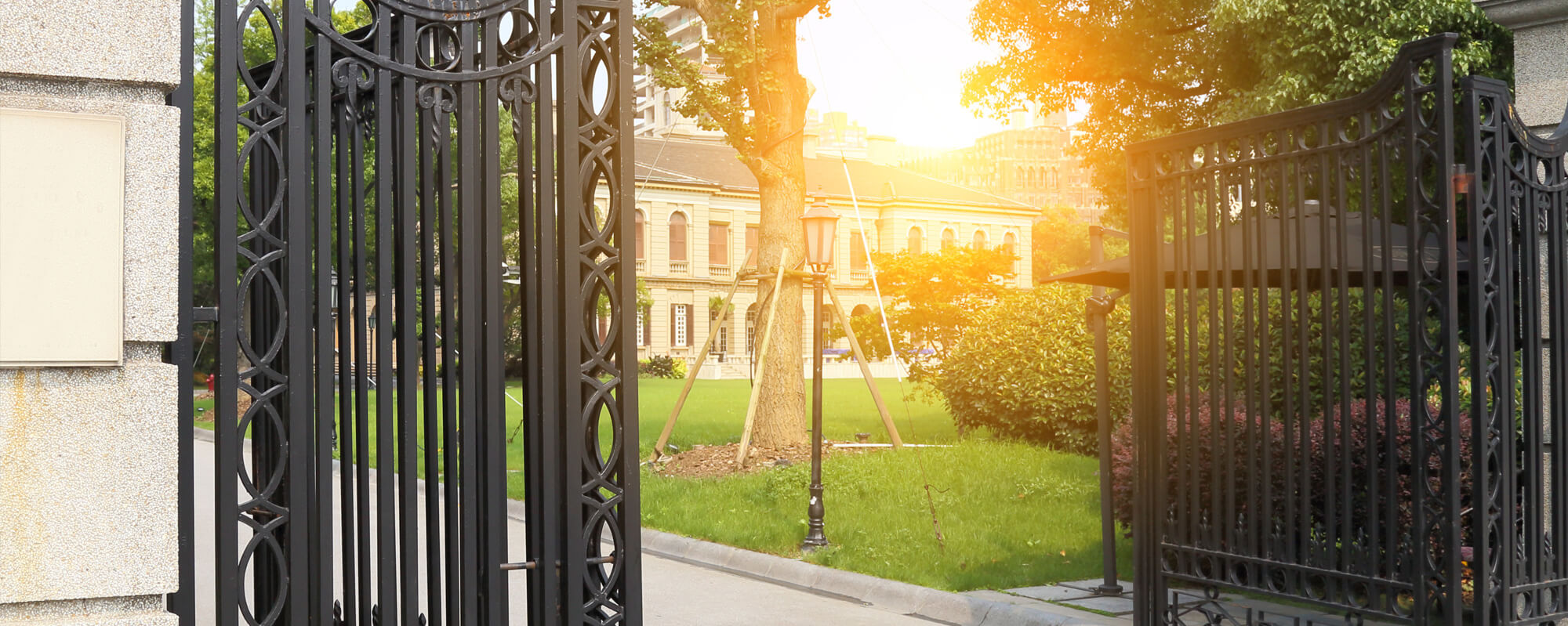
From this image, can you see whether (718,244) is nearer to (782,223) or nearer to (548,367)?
(782,223)

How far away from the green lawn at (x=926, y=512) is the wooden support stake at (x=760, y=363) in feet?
1.54

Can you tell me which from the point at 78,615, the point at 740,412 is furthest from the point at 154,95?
the point at 740,412

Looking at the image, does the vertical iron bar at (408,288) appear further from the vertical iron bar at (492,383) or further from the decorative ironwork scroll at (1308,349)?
the decorative ironwork scroll at (1308,349)

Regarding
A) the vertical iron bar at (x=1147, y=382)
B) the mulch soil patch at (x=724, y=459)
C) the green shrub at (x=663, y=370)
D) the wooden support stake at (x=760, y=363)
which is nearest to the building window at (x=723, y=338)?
the green shrub at (x=663, y=370)

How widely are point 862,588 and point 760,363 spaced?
6489 millimetres

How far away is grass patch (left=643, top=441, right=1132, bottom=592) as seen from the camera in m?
9.41

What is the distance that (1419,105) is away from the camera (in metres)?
4.52

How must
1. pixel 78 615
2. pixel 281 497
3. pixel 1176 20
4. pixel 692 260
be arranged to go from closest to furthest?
pixel 78 615
pixel 281 497
pixel 1176 20
pixel 692 260

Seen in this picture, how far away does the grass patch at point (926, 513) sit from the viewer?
941 cm

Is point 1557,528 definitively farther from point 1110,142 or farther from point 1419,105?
point 1110,142

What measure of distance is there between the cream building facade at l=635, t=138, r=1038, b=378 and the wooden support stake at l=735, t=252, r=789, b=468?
1758 inches

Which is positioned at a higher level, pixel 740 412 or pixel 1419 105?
pixel 1419 105

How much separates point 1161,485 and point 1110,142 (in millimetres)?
14969

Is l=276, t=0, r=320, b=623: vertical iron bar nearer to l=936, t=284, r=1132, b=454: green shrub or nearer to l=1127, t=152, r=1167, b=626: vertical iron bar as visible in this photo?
l=1127, t=152, r=1167, b=626: vertical iron bar
